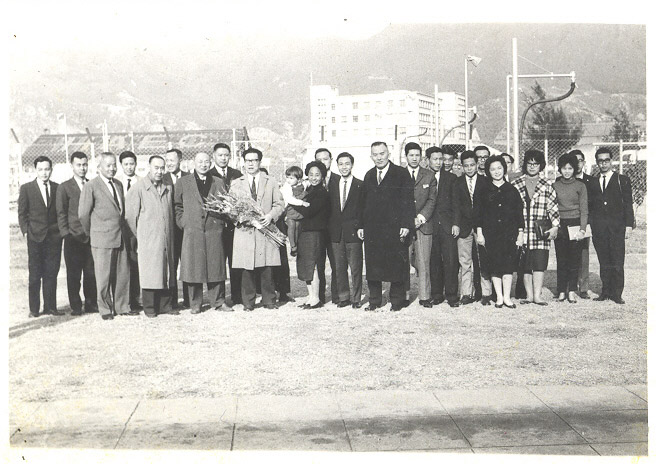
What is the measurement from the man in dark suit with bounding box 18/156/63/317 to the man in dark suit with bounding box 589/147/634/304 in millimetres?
5688

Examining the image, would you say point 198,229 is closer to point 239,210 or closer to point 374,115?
point 239,210

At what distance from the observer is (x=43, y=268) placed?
679 cm

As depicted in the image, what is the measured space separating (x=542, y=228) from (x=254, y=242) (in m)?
3.04

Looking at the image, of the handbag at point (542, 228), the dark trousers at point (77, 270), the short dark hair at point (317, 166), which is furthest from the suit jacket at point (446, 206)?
the dark trousers at point (77, 270)

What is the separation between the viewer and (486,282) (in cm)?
727

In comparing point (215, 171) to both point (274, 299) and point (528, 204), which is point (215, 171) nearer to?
point (274, 299)

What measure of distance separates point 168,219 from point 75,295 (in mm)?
1204

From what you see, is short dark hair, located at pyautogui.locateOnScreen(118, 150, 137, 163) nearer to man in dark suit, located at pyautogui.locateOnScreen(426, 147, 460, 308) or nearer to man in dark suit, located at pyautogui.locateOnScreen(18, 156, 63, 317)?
man in dark suit, located at pyautogui.locateOnScreen(18, 156, 63, 317)

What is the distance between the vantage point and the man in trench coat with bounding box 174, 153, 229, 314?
6.95 meters

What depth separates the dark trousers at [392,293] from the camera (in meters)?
7.00

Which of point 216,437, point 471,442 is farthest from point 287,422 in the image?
point 471,442

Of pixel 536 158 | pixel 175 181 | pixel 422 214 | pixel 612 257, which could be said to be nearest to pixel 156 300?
pixel 175 181

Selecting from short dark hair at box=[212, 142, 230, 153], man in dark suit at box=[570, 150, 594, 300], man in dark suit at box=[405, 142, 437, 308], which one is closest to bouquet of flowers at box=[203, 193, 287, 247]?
short dark hair at box=[212, 142, 230, 153]

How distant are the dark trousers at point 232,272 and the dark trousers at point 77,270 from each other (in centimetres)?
139
